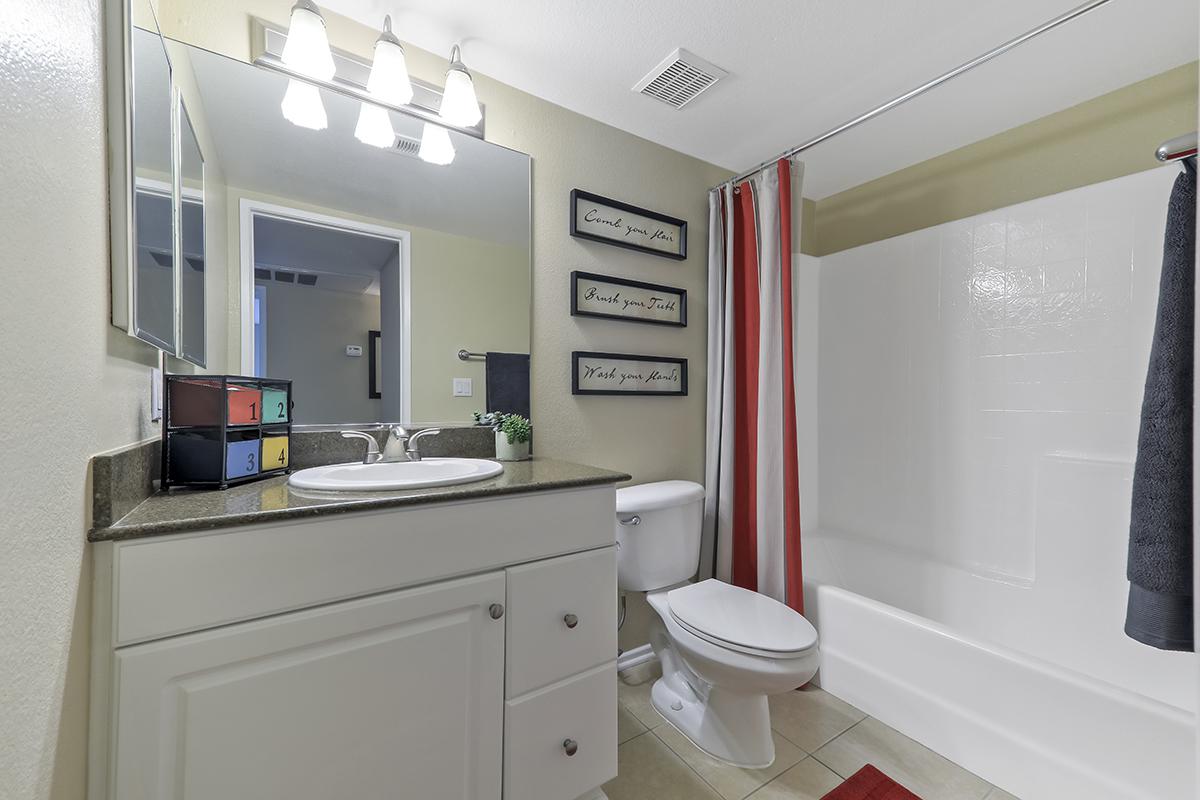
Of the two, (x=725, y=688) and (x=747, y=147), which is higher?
(x=747, y=147)

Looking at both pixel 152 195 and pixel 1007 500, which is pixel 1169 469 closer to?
pixel 1007 500

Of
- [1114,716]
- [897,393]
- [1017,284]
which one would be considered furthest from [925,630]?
[1017,284]

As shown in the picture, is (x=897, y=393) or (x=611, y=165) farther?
(x=897, y=393)

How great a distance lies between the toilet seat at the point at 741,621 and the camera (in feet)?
4.36

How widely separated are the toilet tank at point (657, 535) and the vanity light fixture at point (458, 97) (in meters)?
1.34

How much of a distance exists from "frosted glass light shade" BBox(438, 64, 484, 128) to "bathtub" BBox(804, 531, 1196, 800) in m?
2.04

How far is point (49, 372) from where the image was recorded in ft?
1.94

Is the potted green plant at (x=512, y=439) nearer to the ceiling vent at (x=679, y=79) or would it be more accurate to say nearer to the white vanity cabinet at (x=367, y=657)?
the white vanity cabinet at (x=367, y=657)

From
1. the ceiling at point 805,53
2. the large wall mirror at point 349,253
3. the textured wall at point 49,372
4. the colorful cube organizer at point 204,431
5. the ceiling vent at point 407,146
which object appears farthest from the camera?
the ceiling vent at point 407,146

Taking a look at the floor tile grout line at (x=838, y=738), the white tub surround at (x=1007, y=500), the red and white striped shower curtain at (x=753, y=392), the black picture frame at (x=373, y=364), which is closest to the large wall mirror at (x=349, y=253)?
the black picture frame at (x=373, y=364)

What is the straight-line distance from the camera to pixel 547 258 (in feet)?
5.86

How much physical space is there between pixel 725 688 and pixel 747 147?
2.11 meters

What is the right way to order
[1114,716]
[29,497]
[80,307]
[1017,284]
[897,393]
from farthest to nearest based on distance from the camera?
[897,393] < [1017,284] < [1114,716] < [80,307] < [29,497]

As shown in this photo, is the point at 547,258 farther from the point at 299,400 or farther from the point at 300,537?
the point at 300,537
